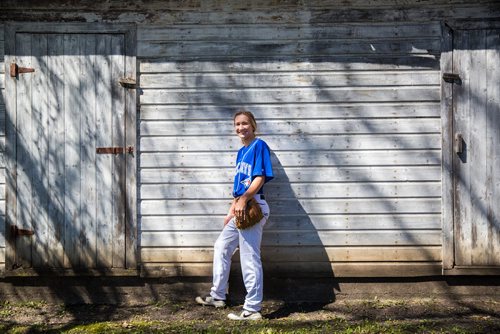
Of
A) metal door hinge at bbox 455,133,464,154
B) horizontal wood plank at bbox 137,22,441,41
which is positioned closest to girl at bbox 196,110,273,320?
horizontal wood plank at bbox 137,22,441,41

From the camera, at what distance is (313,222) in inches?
214

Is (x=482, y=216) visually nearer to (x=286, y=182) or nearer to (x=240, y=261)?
(x=286, y=182)

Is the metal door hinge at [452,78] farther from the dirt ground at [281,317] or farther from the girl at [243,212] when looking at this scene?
the dirt ground at [281,317]

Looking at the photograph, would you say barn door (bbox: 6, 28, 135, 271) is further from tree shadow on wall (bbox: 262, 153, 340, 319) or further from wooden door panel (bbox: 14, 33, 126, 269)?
tree shadow on wall (bbox: 262, 153, 340, 319)

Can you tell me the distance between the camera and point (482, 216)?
211 inches

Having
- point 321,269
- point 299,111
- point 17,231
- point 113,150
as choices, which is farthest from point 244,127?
point 17,231

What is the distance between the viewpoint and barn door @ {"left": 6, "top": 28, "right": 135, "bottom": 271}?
5469 mm

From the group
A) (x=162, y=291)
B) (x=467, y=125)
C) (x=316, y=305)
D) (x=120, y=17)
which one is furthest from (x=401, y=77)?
(x=162, y=291)

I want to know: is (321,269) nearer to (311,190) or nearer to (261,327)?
(311,190)

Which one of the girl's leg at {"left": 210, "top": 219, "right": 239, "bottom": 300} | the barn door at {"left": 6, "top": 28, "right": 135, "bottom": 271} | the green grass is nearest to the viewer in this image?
the green grass

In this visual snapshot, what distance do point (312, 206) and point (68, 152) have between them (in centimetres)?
259

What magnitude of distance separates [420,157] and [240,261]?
2.12 metres

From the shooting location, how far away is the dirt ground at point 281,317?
4.70 metres

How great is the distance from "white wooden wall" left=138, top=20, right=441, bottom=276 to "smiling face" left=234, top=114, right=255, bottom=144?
445 millimetres
